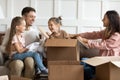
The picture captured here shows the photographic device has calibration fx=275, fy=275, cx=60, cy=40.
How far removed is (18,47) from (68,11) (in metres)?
2.36

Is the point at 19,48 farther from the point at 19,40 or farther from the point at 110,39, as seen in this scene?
the point at 110,39

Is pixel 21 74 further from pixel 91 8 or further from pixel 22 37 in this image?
pixel 91 8

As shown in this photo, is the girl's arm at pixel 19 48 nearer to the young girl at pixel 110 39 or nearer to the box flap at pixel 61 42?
the box flap at pixel 61 42

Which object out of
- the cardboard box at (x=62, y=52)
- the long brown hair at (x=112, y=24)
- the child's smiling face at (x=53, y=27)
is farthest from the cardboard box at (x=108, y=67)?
the child's smiling face at (x=53, y=27)

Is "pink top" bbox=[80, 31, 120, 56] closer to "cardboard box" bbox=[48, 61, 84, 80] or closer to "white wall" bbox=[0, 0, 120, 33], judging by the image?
"cardboard box" bbox=[48, 61, 84, 80]

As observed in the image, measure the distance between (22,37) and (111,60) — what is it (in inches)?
49.1

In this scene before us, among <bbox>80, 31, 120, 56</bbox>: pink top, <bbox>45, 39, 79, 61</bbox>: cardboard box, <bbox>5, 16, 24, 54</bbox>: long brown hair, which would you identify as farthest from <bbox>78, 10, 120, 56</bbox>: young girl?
<bbox>5, 16, 24, 54</bbox>: long brown hair

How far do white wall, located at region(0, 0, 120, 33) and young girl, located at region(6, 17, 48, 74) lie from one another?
2.00 m

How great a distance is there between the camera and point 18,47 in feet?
8.80

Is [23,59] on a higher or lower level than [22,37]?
lower

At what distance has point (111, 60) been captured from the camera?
198 centimetres

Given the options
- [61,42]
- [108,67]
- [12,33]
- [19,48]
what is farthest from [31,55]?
[108,67]

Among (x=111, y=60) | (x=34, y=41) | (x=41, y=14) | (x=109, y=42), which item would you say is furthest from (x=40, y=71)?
(x=41, y=14)

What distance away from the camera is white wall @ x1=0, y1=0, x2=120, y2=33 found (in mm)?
4828
